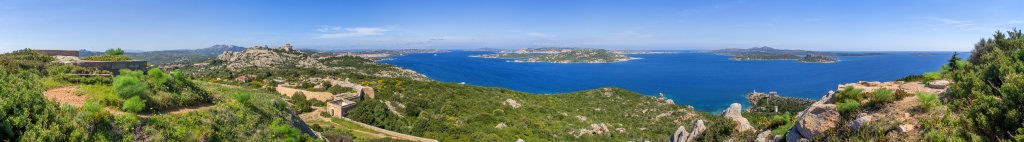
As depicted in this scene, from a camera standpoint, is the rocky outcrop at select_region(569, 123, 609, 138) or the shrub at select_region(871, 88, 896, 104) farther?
the rocky outcrop at select_region(569, 123, 609, 138)

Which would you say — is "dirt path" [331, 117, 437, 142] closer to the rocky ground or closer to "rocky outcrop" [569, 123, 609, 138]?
"rocky outcrop" [569, 123, 609, 138]

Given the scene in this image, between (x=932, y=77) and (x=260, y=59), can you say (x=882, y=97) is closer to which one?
(x=932, y=77)

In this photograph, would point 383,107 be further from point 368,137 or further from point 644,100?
point 644,100

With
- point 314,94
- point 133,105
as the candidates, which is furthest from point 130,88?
point 314,94

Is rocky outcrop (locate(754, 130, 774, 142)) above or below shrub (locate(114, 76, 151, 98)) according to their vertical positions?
below

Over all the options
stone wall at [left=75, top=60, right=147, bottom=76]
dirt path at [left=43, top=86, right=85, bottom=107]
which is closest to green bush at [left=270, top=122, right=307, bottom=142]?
dirt path at [left=43, top=86, right=85, bottom=107]

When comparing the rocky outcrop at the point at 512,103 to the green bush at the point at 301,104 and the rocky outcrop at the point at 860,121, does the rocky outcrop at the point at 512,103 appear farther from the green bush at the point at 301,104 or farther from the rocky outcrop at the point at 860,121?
the rocky outcrop at the point at 860,121

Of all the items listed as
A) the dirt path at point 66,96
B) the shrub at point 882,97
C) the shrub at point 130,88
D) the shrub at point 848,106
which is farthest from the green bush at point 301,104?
the shrub at point 882,97
